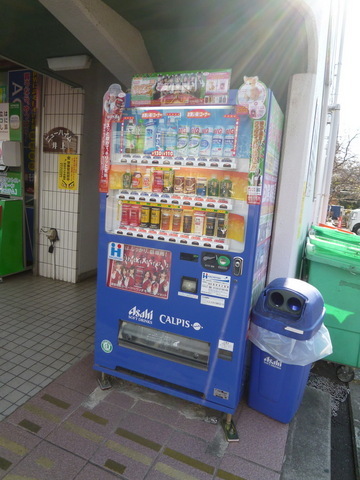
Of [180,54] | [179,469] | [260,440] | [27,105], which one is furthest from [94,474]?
[27,105]

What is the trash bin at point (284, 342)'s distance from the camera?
242 cm

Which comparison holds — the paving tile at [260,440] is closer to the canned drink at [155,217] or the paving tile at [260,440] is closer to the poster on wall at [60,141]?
the canned drink at [155,217]

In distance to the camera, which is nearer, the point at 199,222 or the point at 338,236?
the point at 199,222

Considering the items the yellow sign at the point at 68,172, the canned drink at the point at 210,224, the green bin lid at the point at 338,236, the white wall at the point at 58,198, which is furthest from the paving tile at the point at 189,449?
the yellow sign at the point at 68,172

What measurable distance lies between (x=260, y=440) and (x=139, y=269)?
5.24 feet

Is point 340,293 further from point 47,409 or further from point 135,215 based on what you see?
point 47,409

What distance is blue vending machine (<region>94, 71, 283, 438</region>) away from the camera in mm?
2334

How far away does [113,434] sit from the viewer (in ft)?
7.76

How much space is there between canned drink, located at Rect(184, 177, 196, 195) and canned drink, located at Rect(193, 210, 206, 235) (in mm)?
164

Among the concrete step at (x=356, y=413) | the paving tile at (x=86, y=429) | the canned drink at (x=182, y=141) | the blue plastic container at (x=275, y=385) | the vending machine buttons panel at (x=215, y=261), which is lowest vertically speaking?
the concrete step at (x=356, y=413)

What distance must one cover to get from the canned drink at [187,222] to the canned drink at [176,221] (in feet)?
0.14

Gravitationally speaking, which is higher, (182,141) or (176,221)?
(182,141)

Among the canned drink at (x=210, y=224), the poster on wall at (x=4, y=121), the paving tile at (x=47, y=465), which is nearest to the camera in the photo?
the paving tile at (x=47, y=465)

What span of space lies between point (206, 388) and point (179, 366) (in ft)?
0.88
